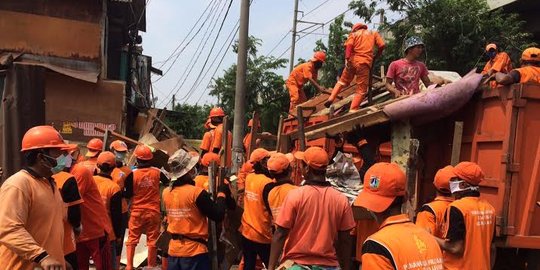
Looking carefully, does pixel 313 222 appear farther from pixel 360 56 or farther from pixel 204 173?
pixel 360 56

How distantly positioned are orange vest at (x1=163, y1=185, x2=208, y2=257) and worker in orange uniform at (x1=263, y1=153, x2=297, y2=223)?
0.72m

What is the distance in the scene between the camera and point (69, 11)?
38.9ft

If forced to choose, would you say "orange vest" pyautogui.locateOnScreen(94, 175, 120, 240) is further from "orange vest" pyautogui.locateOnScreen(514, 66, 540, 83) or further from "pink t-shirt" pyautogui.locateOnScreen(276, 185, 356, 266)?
"orange vest" pyautogui.locateOnScreen(514, 66, 540, 83)

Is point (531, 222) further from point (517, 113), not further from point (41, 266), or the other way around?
point (41, 266)

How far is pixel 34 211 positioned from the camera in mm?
3510

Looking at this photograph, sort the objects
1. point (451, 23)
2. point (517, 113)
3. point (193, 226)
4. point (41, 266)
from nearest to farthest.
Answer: point (41, 266) < point (517, 113) < point (193, 226) < point (451, 23)

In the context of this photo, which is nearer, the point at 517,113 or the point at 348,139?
the point at 517,113

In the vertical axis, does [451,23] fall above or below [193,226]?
above

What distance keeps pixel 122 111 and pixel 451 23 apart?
28.0 feet

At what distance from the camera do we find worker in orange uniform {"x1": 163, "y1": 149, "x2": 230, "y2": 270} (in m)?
5.03

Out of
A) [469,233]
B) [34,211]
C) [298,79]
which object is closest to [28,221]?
[34,211]

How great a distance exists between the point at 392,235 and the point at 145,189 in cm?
541

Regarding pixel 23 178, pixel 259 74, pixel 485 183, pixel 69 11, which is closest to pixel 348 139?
pixel 485 183

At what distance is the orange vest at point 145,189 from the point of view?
725cm
